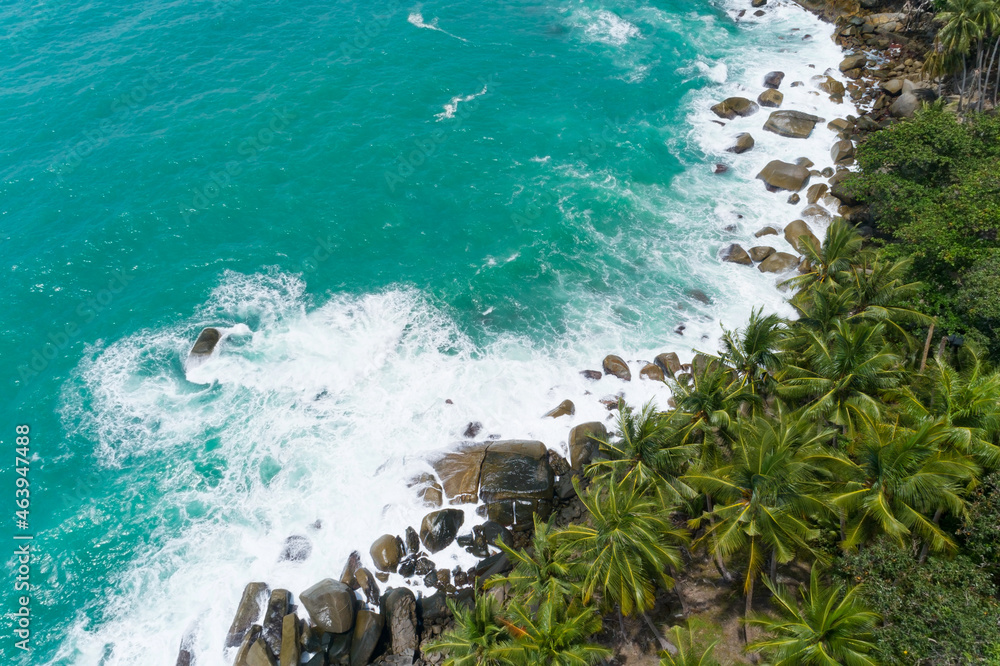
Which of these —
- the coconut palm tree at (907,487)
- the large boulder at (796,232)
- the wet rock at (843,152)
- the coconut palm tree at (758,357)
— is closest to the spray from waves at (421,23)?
the wet rock at (843,152)

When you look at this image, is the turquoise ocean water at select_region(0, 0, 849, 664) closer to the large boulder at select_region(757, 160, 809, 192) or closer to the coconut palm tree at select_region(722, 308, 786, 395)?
the large boulder at select_region(757, 160, 809, 192)

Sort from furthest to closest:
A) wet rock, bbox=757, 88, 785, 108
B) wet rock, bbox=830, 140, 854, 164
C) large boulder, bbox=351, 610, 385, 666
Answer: wet rock, bbox=757, 88, 785, 108 < wet rock, bbox=830, 140, 854, 164 < large boulder, bbox=351, 610, 385, 666

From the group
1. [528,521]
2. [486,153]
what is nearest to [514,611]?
[528,521]

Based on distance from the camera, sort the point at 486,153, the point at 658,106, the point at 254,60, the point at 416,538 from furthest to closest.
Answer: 1. the point at 254,60
2. the point at 658,106
3. the point at 486,153
4. the point at 416,538

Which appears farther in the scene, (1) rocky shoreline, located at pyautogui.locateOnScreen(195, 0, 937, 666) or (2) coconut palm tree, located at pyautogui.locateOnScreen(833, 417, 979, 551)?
(1) rocky shoreline, located at pyautogui.locateOnScreen(195, 0, 937, 666)

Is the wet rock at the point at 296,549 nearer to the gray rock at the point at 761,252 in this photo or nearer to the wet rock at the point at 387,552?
the wet rock at the point at 387,552

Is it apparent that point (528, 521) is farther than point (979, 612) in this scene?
Yes

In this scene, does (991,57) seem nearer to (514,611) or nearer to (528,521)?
(528,521)

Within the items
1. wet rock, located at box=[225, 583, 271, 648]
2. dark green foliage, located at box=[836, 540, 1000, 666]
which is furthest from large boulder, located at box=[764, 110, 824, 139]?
wet rock, located at box=[225, 583, 271, 648]
